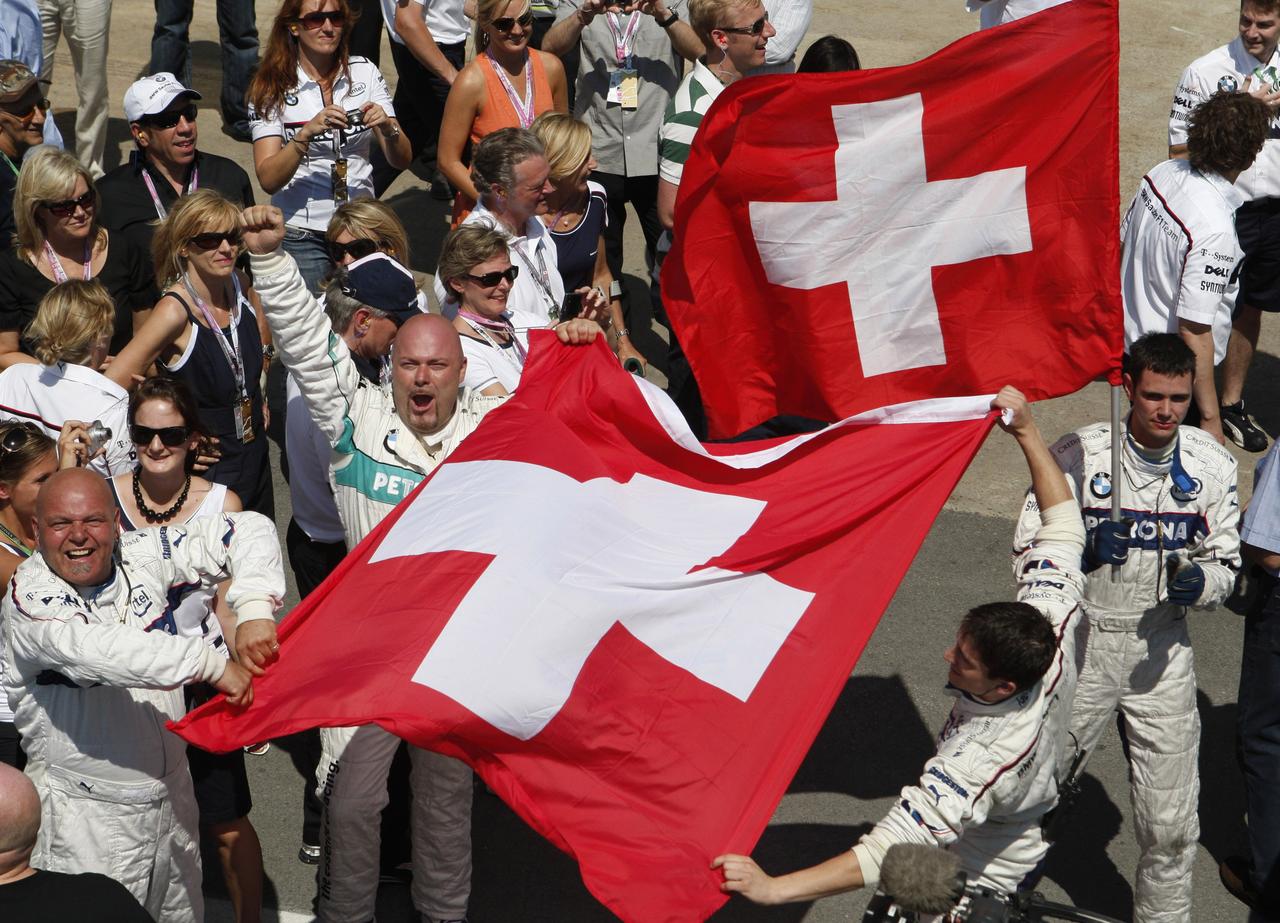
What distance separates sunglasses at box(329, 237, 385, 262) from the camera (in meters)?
5.87

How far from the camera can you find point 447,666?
407 cm

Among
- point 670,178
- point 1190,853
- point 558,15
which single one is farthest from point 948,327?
point 558,15

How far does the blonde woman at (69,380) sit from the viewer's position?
5383 mm

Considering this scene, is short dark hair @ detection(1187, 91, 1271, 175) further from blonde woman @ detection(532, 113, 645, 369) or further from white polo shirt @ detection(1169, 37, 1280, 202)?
blonde woman @ detection(532, 113, 645, 369)

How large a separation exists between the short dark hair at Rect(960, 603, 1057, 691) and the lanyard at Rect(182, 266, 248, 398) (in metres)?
3.16

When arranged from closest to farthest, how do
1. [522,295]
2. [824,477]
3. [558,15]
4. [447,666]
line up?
[447,666], [824,477], [522,295], [558,15]

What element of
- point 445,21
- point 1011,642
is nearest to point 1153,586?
point 1011,642

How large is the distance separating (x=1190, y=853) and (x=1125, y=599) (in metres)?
0.87

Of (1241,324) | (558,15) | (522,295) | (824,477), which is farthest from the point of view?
(558,15)

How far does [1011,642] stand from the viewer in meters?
3.88

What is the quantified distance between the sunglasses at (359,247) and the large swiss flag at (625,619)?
1.29m

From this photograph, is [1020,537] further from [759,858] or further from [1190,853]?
[759,858]

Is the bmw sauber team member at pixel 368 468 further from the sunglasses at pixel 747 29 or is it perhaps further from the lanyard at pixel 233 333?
the sunglasses at pixel 747 29

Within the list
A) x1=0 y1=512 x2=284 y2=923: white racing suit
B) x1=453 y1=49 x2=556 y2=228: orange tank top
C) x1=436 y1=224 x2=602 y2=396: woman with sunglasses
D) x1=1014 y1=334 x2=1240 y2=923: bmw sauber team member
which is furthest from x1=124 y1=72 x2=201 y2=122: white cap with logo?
x1=1014 y1=334 x2=1240 y2=923: bmw sauber team member
